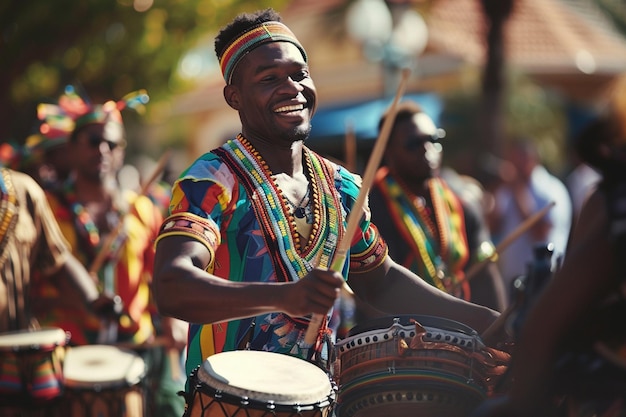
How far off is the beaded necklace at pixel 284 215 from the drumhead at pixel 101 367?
7.34 ft

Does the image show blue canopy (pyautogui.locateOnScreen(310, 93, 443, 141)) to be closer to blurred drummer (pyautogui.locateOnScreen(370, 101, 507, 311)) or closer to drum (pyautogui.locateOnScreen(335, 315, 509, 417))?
blurred drummer (pyautogui.locateOnScreen(370, 101, 507, 311))

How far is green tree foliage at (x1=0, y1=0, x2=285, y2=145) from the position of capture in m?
14.2

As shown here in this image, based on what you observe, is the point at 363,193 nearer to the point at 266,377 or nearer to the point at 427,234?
the point at 266,377

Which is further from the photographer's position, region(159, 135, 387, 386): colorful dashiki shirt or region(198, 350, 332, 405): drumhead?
region(159, 135, 387, 386): colorful dashiki shirt

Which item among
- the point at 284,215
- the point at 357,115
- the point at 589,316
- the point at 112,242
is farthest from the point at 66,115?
the point at 357,115

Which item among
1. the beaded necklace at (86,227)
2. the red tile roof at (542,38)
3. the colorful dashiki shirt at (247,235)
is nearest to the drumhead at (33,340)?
the colorful dashiki shirt at (247,235)

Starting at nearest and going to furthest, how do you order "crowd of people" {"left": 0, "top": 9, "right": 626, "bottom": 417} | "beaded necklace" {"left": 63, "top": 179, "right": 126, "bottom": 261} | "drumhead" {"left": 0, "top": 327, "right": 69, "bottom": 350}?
"crowd of people" {"left": 0, "top": 9, "right": 626, "bottom": 417} < "drumhead" {"left": 0, "top": 327, "right": 69, "bottom": 350} < "beaded necklace" {"left": 63, "top": 179, "right": 126, "bottom": 261}

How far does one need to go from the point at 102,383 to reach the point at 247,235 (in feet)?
7.54

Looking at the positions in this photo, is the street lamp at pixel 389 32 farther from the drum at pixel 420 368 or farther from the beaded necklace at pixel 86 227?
the drum at pixel 420 368

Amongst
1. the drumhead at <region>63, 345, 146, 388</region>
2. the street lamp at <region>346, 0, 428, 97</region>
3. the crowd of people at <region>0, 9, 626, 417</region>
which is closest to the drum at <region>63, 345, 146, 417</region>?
the drumhead at <region>63, 345, 146, 388</region>

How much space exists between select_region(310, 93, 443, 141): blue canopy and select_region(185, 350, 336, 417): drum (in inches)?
612

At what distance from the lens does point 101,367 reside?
6082 millimetres

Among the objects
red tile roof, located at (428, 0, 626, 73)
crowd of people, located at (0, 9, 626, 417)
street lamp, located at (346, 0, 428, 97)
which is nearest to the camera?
crowd of people, located at (0, 9, 626, 417)

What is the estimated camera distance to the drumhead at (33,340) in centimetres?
537
